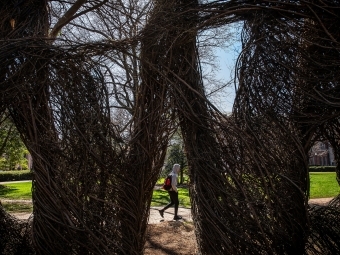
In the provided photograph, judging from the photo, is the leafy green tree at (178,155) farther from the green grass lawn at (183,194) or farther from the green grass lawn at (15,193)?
the green grass lawn at (15,193)

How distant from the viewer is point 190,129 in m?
3.22

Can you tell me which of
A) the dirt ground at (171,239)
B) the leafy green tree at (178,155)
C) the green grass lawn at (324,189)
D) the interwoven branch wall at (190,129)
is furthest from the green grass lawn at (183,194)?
the interwoven branch wall at (190,129)

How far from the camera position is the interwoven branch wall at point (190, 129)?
279cm

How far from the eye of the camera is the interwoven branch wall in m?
2.79

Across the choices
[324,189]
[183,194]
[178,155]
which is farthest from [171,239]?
[324,189]

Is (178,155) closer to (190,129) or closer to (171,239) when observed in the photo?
(171,239)

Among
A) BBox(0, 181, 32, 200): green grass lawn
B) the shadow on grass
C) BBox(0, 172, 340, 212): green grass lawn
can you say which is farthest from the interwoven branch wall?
the shadow on grass

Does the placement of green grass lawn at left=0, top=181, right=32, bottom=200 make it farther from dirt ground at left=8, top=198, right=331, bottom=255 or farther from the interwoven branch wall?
the interwoven branch wall

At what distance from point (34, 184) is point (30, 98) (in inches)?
28.6

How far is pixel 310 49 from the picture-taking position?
3100mm

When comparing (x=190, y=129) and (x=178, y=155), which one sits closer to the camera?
(x=190, y=129)

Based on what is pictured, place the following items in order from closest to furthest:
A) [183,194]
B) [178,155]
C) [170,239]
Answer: [170,239]
[178,155]
[183,194]

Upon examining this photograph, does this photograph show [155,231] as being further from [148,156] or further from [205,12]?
[205,12]

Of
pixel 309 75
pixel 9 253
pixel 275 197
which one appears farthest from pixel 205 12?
pixel 9 253
